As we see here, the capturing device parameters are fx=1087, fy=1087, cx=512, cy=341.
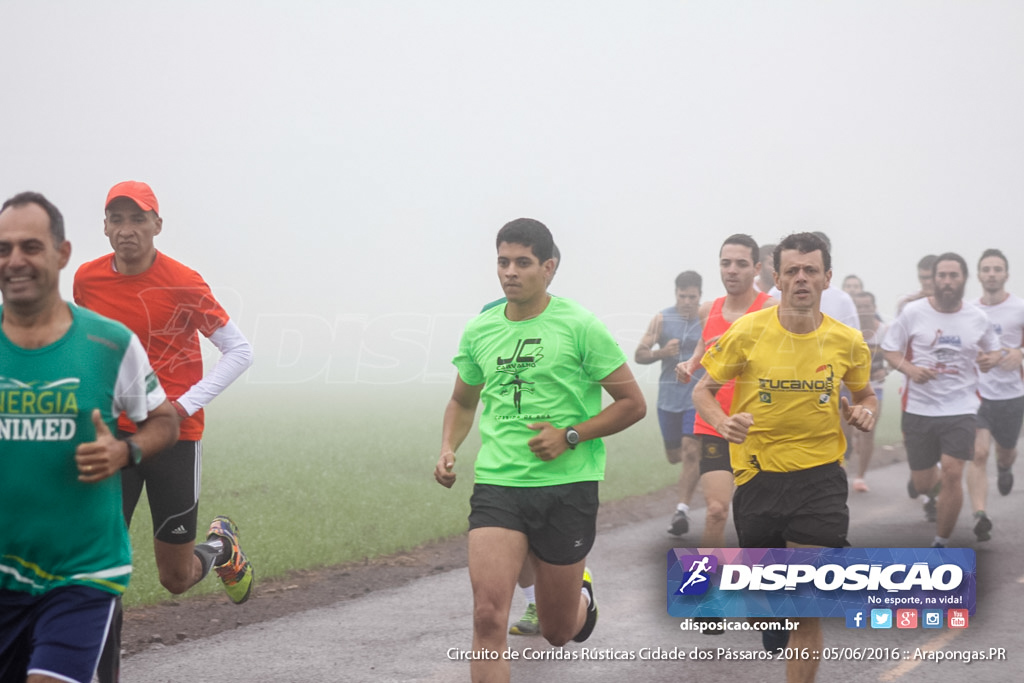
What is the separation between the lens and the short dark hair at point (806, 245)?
5656 mm

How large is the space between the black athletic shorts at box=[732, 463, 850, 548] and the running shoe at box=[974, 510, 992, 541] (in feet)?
16.4

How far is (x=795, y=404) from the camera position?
5602 millimetres

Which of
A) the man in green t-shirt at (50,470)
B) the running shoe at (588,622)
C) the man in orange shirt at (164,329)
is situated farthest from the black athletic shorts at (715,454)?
the man in green t-shirt at (50,470)

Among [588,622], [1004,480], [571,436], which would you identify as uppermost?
[571,436]

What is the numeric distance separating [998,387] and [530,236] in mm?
8636

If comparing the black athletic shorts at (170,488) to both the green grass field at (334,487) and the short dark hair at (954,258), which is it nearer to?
the green grass field at (334,487)

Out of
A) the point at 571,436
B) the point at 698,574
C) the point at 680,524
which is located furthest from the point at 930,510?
the point at 571,436

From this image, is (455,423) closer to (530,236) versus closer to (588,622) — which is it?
(530,236)

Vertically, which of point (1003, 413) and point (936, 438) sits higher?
point (936, 438)

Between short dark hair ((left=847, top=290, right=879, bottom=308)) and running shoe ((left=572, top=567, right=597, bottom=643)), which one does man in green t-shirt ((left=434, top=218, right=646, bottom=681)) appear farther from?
short dark hair ((left=847, top=290, right=879, bottom=308))

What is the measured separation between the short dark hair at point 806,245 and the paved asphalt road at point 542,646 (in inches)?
88.3

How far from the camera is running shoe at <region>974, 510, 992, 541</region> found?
991 centimetres

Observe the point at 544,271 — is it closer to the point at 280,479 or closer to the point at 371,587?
the point at 371,587

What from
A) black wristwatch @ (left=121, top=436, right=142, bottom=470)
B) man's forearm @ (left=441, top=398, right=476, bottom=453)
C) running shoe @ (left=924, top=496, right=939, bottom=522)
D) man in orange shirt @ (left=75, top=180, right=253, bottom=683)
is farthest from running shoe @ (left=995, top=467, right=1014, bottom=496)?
black wristwatch @ (left=121, top=436, right=142, bottom=470)
